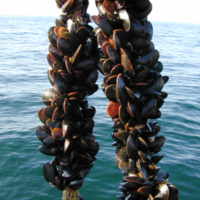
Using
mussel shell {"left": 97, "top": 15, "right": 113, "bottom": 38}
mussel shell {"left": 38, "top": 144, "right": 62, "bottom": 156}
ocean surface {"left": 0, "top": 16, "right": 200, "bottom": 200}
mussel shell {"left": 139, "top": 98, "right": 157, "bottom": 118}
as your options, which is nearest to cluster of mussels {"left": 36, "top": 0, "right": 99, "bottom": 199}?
mussel shell {"left": 38, "top": 144, "right": 62, "bottom": 156}

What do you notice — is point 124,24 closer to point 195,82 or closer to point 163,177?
point 163,177

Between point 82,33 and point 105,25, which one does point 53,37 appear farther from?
point 105,25

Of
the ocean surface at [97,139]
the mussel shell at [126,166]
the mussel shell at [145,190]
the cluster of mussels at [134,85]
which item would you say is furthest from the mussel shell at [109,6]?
the ocean surface at [97,139]

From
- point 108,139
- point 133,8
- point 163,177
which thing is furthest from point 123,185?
point 108,139

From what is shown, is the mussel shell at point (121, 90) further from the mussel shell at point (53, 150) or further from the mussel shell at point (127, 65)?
the mussel shell at point (53, 150)

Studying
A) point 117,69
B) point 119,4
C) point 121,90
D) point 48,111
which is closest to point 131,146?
point 121,90

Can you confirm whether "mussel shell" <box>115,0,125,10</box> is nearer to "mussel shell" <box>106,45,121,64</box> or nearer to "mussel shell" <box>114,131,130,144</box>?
"mussel shell" <box>106,45,121,64</box>

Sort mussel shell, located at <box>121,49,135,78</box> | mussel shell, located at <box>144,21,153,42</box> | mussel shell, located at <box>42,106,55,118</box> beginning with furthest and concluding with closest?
mussel shell, located at <box>42,106,55,118</box>
mussel shell, located at <box>144,21,153,42</box>
mussel shell, located at <box>121,49,135,78</box>
